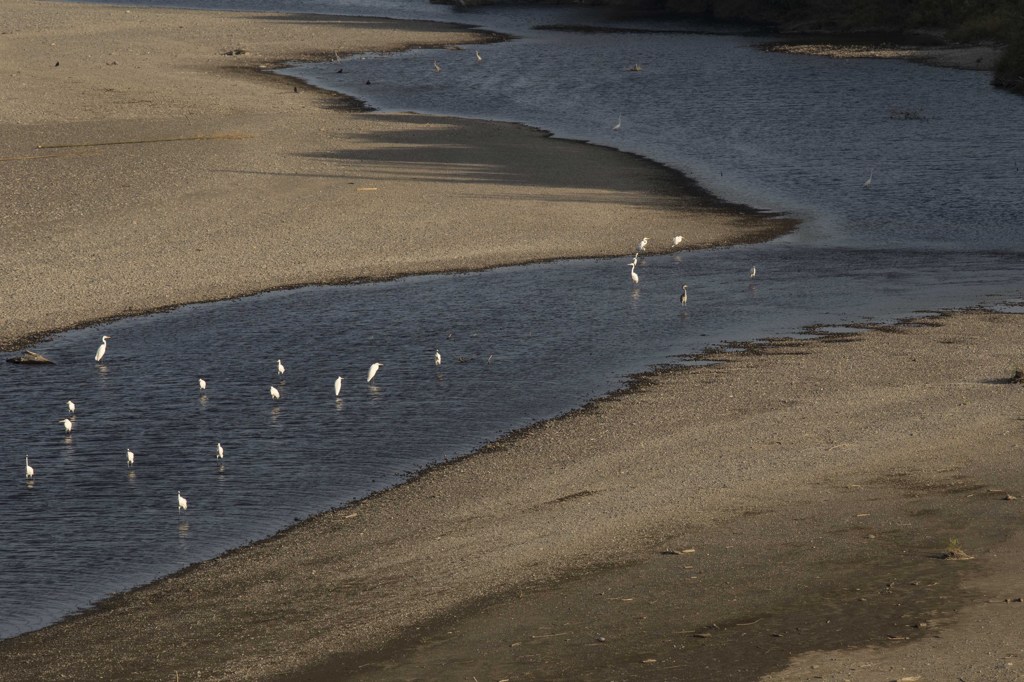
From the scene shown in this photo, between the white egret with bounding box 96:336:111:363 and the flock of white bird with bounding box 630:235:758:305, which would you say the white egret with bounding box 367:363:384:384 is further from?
the flock of white bird with bounding box 630:235:758:305

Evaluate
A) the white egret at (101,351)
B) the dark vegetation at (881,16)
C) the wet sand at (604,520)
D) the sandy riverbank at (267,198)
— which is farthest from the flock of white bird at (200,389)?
the dark vegetation at (881,16)

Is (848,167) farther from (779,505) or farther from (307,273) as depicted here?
(779,505)

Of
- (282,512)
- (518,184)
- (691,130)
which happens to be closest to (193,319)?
(282,512)

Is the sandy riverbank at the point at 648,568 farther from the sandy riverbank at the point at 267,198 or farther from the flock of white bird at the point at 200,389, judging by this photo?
the sandy riverbank at the point at 267,198

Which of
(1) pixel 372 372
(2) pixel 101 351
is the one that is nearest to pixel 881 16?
(1) pixel 372 372

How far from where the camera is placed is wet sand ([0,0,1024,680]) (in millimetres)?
9391

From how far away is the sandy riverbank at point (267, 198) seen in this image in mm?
21375

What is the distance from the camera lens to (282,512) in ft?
40.8

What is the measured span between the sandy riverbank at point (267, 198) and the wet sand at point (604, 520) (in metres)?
0.11

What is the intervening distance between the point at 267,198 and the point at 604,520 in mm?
16130

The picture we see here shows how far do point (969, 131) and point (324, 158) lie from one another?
16308mm

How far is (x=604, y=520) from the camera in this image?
11.8 m

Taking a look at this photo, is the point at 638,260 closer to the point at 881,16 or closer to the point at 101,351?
the point at 101,351

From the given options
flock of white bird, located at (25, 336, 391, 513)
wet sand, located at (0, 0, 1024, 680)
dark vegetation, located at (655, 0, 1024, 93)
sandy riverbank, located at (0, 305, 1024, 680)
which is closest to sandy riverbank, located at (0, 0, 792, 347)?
wet sand, located at (0, 0, 1024, 680)
